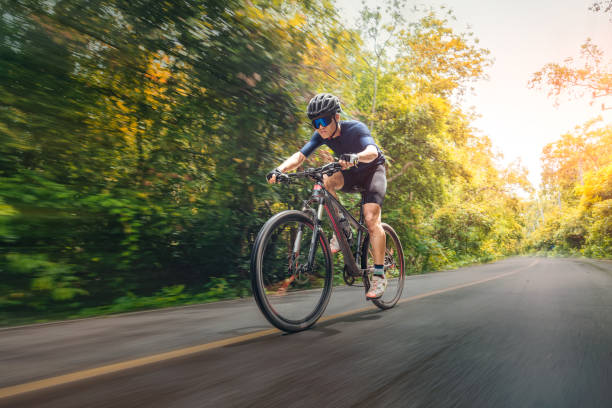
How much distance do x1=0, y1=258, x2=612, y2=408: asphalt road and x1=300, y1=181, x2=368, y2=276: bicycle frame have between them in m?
0.52

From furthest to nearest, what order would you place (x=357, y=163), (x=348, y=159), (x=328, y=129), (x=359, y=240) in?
1. (x=359, y=240)
2. (x=328, y=129)
3. (x=357, y=163)
4. (x=348, y=159)

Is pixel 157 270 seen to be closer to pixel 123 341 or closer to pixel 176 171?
pixel 176 171

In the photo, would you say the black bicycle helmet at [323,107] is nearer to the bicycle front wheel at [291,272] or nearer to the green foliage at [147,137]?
the bicycle front wheel at [291,272]

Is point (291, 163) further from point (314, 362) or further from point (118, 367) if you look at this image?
point (118, 367)

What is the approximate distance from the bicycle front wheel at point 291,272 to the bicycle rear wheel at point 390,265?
0.81 meters

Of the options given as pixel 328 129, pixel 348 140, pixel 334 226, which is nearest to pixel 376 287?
pixel 334 226

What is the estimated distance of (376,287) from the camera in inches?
149

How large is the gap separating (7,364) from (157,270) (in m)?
3.28

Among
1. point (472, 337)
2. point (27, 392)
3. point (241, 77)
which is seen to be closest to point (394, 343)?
point (472, 337)

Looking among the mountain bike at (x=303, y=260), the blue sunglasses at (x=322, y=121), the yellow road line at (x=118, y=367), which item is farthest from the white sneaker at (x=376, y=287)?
the blue sunglasses at (x=322, y=121)

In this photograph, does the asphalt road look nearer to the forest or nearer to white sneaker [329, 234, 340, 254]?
white sneaker [329, 234, 340, 254]

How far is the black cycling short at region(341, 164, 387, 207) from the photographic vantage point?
12.7 ft

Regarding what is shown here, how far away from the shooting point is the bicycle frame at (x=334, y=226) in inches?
130

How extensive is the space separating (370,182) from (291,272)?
1.35 m
